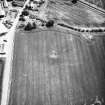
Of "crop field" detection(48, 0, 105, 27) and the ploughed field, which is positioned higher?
"crop field" detection(48, 0, 105, 27)

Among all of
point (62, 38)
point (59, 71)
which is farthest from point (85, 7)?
point (59, 71)

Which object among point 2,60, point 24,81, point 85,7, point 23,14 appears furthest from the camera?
point 85,7

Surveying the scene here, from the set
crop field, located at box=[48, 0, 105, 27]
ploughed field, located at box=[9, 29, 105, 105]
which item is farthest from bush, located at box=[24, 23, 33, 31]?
crop field, located at box=[48, 0, 105, 27]

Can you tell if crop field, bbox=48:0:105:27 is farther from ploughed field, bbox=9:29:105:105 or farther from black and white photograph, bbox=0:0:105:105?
ploughed field, bbox=9:29:105:105

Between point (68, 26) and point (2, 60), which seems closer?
point (2, 60)

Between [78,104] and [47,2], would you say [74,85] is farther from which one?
[47,2]

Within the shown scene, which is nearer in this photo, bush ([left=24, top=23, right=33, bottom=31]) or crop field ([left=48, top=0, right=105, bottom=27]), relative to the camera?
bush ([left=24, top=23, right=33, bottom=31])

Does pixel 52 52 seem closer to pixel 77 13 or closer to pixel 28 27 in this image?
pixel 28 27

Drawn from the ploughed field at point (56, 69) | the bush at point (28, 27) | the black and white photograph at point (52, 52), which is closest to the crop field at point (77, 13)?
the black and white photograph at point (52, 52)
